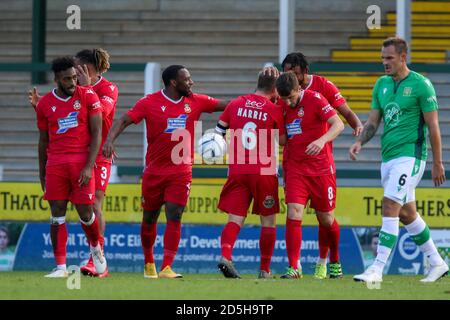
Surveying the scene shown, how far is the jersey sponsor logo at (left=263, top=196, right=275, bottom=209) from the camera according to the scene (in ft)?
40.4

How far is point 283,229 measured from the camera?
52.9 feet

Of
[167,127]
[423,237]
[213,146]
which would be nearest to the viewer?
[423,237]

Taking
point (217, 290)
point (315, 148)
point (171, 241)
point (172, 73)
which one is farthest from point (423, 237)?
point (172, 73)

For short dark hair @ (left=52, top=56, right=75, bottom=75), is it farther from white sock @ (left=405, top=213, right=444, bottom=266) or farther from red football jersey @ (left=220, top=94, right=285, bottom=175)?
white sock @ (left=405, top=213, right=444, bottom=266)

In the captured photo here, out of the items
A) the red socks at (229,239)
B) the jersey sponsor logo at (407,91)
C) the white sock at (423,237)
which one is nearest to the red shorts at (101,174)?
the red socks at (229,239)

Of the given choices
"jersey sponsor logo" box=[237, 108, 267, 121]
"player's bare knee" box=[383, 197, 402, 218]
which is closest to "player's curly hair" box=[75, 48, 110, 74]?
"jersey sponsor logo" box=[237, 108, 267, 121]

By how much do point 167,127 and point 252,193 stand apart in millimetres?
1032

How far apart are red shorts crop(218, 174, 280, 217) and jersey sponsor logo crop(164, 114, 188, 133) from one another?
0.70 m

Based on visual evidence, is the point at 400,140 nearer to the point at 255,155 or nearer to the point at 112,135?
the point at 255,155

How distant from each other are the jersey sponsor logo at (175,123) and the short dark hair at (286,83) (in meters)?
1.03

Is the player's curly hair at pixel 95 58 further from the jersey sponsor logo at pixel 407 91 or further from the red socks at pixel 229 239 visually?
the jersey sponsor logo at pixel 407 91

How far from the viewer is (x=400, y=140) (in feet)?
35.7

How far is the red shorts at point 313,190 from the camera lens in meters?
12.3
